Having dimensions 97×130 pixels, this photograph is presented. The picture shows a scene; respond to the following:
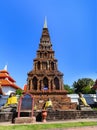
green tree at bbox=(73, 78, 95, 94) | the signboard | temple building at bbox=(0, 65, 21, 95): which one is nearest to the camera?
the signboard

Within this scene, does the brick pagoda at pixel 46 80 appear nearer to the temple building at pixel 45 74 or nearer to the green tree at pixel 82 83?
the temple building at pixel 45 74

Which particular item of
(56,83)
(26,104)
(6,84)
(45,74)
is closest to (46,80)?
(45,74)

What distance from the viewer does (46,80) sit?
32.7 metres

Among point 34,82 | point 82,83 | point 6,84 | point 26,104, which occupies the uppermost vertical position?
point 82,83

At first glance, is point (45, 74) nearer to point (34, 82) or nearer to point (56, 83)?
point (34, 82)

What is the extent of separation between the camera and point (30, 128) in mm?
9078

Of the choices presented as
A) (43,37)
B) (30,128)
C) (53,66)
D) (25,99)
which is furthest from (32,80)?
(30,128)

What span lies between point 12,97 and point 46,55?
20179mm

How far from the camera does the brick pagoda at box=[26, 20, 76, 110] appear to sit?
94.5 feet

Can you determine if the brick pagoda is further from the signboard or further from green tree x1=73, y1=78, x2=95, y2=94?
green tree x1=73, y1=78, x2=95, y2=94

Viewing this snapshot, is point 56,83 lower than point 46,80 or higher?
lower

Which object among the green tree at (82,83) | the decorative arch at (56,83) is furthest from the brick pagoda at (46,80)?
the green tree at (82,83)

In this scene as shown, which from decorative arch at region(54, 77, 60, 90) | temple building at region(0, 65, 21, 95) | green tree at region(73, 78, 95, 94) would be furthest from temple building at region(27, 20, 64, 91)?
green tree at region(73, 78, 95, 94)

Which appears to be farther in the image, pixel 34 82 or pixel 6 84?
pixel 6 84
